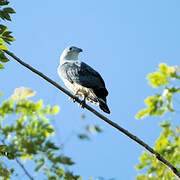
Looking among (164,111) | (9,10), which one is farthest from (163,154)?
(9,10)

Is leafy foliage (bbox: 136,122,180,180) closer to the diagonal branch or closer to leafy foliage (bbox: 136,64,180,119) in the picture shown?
leafy foliage (bbox: 136,64,180,119)

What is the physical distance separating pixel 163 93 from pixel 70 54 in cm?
128

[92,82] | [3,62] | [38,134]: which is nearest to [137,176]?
[38,134]

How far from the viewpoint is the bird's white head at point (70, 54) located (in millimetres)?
8188

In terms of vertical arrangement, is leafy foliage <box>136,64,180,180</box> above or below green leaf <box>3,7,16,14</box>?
above

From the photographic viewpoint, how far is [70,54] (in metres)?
8.29

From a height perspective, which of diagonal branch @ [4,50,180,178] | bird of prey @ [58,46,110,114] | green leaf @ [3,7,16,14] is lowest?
diagonal branch @ [4,50,180,178]

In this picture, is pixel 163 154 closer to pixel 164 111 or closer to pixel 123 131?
pixel 164 111

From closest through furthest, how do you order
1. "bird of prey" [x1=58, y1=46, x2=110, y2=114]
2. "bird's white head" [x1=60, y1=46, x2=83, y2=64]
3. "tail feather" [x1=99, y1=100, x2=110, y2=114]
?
"tail feather" [x1=99, y1=100, x2=110, y2=114]
"bird of prey" [x1=58, y1=46, x2=110, y2=114]
"bird's white head" [x1=60, y1=46, x2=83, y2=64]

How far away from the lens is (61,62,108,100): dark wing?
250 inches

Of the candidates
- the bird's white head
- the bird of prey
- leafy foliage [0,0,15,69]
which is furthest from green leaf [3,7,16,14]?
the bird's white head

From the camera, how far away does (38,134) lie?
26.6ft

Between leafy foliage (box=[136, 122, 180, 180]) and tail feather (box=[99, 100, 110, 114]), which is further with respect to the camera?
leafy foliage (box=[136, 122, 180, 180])

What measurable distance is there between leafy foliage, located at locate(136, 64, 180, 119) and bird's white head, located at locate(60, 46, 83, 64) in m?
0.99
